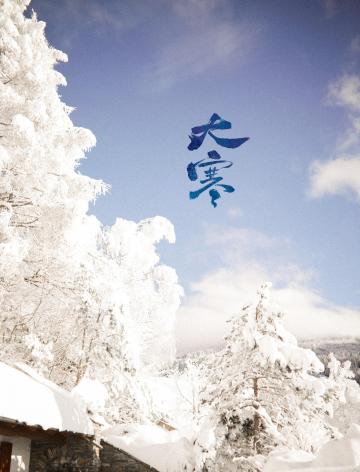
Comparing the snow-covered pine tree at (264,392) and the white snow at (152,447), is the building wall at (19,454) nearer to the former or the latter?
the white snow at (152,447)

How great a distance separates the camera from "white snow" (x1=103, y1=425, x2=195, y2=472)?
873cm

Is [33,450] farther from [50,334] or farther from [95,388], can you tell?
[50,334]

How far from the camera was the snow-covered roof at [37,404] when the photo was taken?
6.29 m

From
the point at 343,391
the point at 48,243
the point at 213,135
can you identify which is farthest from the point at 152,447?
the point at 213,135

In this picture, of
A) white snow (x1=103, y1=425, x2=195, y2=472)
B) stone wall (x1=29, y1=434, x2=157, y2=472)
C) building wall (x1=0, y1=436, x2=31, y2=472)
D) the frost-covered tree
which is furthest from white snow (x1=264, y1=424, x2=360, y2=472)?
the frost-covered tree

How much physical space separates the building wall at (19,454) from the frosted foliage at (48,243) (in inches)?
92.1

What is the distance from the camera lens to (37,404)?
7141 millimetres

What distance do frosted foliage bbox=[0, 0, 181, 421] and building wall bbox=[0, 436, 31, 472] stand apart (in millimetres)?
2340

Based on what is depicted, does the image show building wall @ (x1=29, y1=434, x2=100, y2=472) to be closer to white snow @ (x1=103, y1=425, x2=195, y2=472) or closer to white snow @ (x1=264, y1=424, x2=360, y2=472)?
white snow @ (x1=103, y1=425, x2=195, y2=472)

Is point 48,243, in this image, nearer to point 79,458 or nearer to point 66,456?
point 66,456

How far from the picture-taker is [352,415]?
31.9 metres

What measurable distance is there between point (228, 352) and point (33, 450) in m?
6.36

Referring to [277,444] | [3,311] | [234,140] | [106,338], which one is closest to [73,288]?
[3,311]

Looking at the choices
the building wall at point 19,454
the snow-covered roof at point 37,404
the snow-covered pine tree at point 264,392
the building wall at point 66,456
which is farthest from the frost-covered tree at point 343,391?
the building wall at point 19,454
